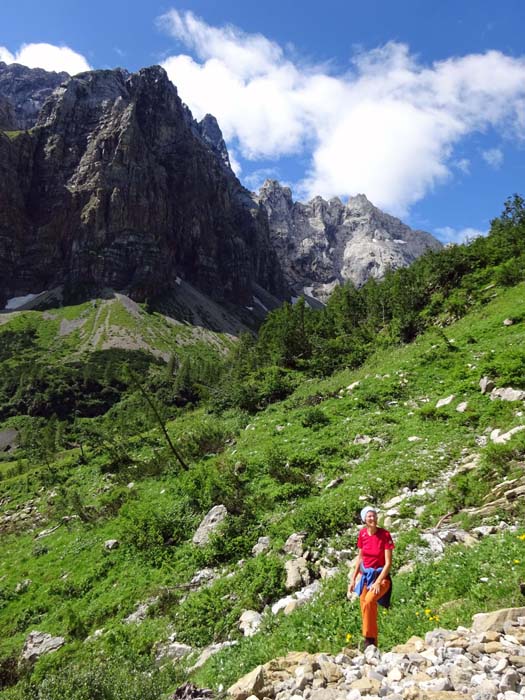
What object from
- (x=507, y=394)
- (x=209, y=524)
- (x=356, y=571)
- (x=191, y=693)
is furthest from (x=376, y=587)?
(x=507, y=394)

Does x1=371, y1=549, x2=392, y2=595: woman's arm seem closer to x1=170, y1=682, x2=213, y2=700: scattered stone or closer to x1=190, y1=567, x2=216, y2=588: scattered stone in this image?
x1=170, y1=682, x2=213, y2=700: scattered stone

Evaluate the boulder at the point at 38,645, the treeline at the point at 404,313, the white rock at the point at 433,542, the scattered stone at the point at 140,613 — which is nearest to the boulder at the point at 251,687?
the white rock at the point at 433,542

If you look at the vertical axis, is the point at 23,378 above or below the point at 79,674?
above

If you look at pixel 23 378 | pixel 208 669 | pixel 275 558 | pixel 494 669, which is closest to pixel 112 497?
pixel 275 558

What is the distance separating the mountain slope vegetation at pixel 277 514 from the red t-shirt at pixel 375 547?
2.71 feet

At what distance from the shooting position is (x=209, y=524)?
1584cm

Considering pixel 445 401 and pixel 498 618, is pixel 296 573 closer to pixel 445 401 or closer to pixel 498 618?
pixel 498 618

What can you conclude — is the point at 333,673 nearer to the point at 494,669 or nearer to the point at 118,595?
the point at 494,669

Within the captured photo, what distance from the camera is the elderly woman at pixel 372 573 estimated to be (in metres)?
6.79

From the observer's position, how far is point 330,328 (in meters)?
57.6

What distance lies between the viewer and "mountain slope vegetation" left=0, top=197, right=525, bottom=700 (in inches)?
313

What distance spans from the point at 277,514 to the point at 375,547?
750cm

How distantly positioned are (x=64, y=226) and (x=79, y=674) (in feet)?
730

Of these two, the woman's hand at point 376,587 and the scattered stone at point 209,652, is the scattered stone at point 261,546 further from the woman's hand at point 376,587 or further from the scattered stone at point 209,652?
the woman's hand at point 376,587
